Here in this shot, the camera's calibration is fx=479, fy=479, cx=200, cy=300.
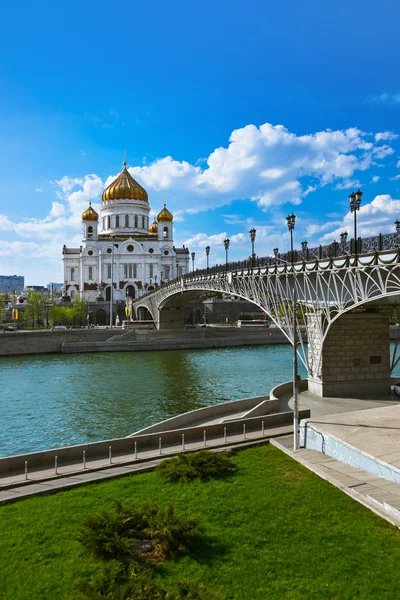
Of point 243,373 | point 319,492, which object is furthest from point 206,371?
point 319,492

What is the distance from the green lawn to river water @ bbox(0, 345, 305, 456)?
29.7 ft

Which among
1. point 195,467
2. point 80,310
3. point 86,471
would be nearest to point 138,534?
point 195,467

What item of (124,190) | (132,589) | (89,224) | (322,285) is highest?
(124,190)

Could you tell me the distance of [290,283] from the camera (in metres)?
27.8

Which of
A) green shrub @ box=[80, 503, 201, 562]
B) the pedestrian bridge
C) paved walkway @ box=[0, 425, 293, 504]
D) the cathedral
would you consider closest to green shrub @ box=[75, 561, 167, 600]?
green shrub @ box=[80, 503, 201, 562]

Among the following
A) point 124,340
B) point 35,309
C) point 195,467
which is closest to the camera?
point 195,467

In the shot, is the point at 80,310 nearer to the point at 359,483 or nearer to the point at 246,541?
the point at 359,483

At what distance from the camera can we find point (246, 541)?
8953 millimetres

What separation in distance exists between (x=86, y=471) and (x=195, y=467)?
3.08 m

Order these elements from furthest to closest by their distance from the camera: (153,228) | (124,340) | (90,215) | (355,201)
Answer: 1. (153,228)
2. (90,215)
3. (124,340)
4. (355,201)

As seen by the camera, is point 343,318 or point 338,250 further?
point 343,318

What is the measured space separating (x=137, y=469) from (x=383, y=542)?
22.6 feet

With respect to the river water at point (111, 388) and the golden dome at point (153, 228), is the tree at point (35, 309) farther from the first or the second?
the golden dome at point (153, 228)

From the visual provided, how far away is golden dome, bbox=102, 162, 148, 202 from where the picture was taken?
104 m
